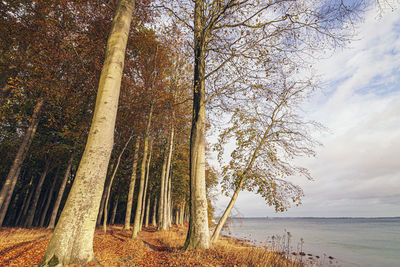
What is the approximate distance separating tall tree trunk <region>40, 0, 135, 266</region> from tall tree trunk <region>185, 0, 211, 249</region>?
2.99 metres

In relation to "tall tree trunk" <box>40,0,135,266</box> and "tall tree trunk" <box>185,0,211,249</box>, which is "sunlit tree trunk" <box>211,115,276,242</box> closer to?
"tall tree trunk" <box>185,0,211,249</box>

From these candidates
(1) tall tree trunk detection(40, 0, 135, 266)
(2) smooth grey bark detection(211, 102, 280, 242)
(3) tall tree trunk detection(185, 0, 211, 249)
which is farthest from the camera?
(2) smooth grey bark detection(211, 102, 280, 242)

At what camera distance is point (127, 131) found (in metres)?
13.8

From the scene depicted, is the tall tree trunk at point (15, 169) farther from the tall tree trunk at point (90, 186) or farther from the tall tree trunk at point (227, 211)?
the tall tree trunk at point (227, 211)

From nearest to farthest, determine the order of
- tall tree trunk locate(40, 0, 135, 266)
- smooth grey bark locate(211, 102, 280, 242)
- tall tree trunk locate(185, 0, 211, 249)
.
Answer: tall tree trunk locate(40, 0, 135, 266), tall tree trunk locate(185, 0, 211, 249), smooth grey bark locate(211, 102, 280, 242)

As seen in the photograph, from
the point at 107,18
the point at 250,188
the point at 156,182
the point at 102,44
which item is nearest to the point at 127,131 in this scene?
the point at 102,44

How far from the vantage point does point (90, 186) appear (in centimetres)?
402

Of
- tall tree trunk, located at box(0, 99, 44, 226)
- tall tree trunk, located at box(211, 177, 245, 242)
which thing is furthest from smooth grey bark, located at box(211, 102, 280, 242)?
tall tree trunk, located at box(0, 99, 44, 226)

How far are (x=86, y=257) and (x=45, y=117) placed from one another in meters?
16.7

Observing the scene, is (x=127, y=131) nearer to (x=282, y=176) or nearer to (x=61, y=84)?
(x=61, y=84)

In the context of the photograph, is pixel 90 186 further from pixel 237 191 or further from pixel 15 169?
pixel 15 169

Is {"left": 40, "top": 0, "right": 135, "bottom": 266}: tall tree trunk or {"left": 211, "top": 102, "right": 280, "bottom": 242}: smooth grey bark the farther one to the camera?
{"left": 211, "top": 102, "right": 280, "bottom": 242}: smooth grey bark

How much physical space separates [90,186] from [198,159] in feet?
11.5

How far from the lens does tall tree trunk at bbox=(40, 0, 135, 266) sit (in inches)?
143
